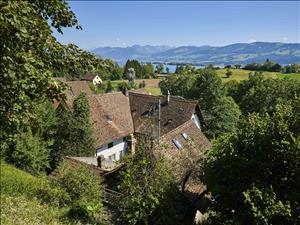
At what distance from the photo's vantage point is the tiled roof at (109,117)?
104ft

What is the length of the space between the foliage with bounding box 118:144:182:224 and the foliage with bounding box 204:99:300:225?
199cm

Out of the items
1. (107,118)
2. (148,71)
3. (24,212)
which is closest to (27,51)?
(24,212)

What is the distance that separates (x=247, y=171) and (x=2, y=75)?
12.3m

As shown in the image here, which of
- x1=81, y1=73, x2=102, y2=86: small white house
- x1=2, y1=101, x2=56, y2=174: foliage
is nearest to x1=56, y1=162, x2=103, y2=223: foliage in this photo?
x1=2, y1=101, x2=56, y2=174: foliage

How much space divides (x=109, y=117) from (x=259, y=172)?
21.1 metres

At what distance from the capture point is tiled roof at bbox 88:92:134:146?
104ft

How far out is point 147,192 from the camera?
658 inches

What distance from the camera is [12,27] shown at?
4637 mm


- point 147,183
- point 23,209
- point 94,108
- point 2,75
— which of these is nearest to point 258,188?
point 147,183

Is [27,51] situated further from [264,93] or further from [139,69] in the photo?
[139,69]

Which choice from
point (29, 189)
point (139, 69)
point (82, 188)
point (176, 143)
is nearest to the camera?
point (29, 189)

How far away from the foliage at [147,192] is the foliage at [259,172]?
1.99 meters

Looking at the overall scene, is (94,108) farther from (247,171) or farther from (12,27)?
(12,27)

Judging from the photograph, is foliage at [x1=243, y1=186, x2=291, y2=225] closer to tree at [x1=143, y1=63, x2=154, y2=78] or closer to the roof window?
the roof window
